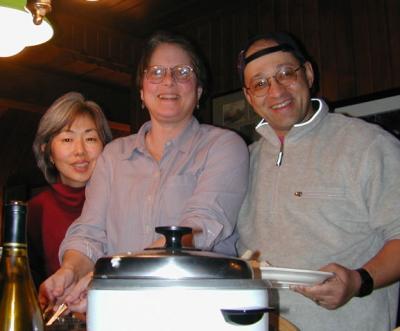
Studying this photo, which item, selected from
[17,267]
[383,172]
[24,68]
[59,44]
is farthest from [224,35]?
[17,267]

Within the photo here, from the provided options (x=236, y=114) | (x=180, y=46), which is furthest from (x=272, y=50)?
(x=236, y=114)

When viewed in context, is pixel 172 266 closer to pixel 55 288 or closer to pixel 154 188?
pixel 55 288

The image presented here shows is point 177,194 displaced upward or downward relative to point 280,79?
downward

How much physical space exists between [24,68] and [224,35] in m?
1.79

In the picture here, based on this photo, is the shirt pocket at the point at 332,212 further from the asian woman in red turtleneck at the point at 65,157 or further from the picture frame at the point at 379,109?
the picture frame at the point at 379,109

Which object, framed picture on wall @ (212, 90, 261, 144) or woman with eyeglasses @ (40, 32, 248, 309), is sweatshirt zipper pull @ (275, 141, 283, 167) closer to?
woman with eyeglasses @ (40, 32, 248, 309)

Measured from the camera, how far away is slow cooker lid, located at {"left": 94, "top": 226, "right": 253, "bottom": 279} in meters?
0.59

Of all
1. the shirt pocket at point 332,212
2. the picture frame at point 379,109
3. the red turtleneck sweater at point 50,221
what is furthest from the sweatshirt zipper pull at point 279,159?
the picture frame at point 379,109

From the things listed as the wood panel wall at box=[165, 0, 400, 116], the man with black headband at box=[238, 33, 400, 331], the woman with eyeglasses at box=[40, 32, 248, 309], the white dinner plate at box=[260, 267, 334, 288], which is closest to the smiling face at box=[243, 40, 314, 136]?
the man with black headband at box=[238, 33, 400, 331]

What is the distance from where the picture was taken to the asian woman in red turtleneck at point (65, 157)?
1852 mm

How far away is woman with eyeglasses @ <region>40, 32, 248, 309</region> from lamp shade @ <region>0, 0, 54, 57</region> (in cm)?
34

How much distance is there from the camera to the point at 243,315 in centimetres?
59

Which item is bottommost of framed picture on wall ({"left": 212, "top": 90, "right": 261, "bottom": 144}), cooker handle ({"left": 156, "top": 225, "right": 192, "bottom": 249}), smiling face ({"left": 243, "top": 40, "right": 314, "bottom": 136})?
cooker handle ({"left": 156, "top": 225, "right": 192, "bottom": 249})

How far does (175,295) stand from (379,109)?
2.35m
